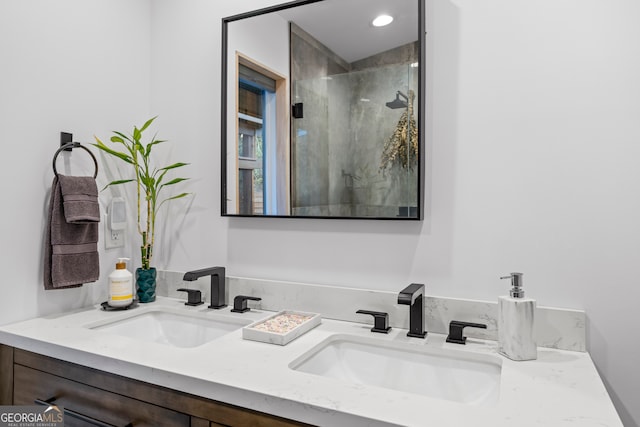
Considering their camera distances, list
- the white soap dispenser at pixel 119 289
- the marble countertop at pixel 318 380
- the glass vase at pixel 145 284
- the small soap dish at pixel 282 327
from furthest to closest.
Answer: the glass vase at pixel 145 284 < the white soap dispenser at pixel 119 289 < the small soap dish at pixel 282 327 < the marble countertop at pixel 318 380

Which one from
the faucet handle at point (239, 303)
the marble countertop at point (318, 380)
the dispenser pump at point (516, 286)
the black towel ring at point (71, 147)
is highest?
the black towel ring at point (71, 147)

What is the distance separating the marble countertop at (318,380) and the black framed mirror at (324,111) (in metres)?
0.45

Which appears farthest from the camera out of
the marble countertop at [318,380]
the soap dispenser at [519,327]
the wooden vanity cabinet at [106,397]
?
the soap dispenser at [519,327]

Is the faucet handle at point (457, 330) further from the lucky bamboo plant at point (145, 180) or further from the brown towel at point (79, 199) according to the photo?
the brown towel at point (79, 199)

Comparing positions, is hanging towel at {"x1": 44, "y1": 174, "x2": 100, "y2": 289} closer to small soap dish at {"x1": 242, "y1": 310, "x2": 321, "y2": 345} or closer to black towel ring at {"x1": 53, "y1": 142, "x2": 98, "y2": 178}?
black towel ring at {"x1": 53, "y1": 142, "x2": 98, "y2": 178}

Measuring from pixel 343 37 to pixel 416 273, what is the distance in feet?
2.58

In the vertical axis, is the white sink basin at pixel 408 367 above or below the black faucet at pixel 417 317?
below

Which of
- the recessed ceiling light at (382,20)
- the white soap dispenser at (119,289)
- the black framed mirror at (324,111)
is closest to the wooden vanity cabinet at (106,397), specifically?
the white soap dispenser at (119,289)

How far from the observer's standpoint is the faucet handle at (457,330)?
1139 mm

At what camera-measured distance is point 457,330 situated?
3.78 feet

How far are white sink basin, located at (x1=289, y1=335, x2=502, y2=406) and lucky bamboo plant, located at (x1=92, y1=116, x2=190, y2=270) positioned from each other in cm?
85

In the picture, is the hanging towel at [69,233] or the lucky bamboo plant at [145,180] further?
the lucky bamboo plant at [145,180]

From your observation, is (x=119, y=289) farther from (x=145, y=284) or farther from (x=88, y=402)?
(x=88, y=402)

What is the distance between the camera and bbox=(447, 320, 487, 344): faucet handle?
1.14 m
